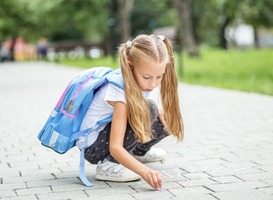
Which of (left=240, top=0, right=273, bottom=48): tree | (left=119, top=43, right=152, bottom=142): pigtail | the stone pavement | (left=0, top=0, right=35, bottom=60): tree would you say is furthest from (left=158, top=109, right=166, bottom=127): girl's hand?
(left=0, top=0, right=35, bottom=60): tree

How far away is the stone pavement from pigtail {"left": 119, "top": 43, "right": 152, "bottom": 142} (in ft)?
1.20

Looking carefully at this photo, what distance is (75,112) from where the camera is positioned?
12.5 feet

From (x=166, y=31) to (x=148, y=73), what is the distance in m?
32.6

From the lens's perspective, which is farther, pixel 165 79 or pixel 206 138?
pixel 206 138

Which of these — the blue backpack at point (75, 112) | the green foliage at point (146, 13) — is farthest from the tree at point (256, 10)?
the green foliage at point (146, 13)

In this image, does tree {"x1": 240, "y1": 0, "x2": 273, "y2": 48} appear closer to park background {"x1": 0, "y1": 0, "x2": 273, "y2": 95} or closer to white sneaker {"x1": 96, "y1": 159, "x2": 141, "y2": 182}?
park background {"x1": 0, "y1": 0, "x2": 273, "y2": 95}

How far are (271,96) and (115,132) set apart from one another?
6.11 metres

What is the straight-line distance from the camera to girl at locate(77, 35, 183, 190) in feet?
11.6

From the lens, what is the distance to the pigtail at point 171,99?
3.79 meters

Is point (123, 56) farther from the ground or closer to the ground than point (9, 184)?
farther from the ground

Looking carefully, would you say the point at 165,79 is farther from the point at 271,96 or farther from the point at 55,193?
the point at 271,96

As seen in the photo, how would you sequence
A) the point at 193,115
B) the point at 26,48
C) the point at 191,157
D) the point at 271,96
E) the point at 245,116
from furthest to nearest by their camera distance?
the point at 26,48 → the point at 271,96 → the point at 193,115 → the point at 245,116 → the point at 191,157

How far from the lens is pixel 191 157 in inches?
186

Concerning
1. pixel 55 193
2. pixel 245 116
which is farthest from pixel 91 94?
pixel 245 116
